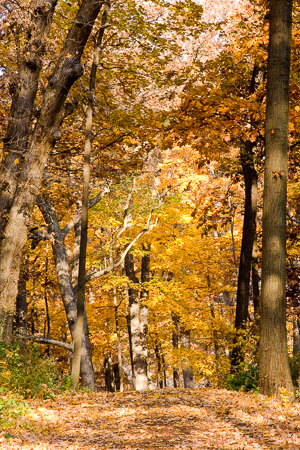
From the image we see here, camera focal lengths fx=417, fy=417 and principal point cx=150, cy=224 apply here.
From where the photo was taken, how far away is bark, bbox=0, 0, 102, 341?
764cm

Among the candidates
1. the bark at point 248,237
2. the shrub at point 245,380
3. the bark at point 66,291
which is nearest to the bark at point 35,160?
the bark at point 66,291

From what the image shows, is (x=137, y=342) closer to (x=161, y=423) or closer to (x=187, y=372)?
(x=187, y=372)

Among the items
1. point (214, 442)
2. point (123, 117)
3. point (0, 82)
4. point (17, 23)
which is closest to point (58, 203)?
point (123, 117)

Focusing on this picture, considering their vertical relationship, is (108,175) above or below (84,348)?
above

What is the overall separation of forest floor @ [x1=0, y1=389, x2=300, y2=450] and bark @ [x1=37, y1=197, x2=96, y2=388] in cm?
502

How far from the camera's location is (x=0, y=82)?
8758mm

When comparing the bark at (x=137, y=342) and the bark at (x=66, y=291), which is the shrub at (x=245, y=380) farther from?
the bark at (x=137, y=342)

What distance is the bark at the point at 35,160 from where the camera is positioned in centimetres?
764

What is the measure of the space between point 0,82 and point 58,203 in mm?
5770

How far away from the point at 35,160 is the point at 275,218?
14.9 ft

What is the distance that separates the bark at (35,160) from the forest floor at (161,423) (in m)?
2.16

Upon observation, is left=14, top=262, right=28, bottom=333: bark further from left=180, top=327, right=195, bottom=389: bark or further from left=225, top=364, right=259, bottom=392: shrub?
left=225, top=364, right=259, bottom=392: shrub

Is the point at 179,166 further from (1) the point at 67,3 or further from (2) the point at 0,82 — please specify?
(2) the point at 0,82

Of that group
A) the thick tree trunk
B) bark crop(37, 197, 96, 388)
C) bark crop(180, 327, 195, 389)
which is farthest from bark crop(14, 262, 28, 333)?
the thick tree trunk
